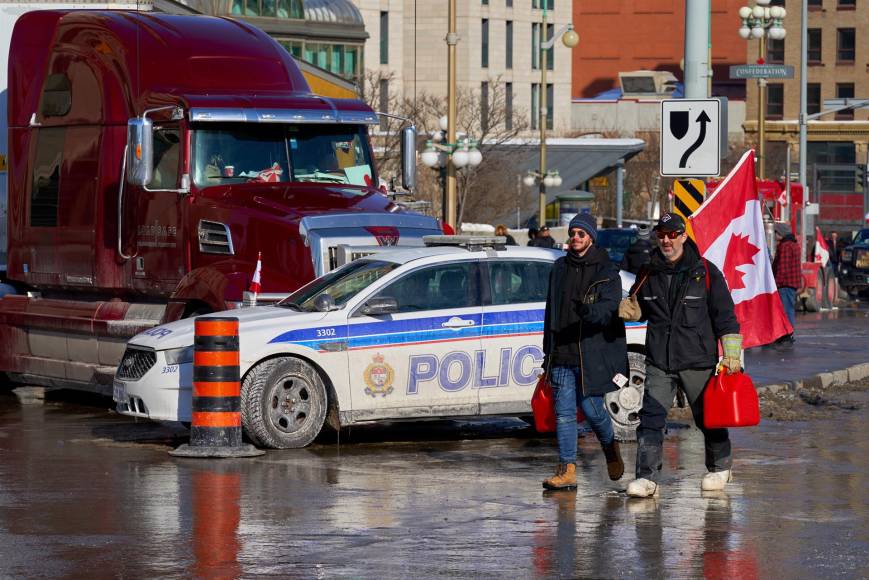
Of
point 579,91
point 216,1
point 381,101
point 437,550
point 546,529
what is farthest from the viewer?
point 579,91

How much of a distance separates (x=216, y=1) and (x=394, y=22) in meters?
81.7

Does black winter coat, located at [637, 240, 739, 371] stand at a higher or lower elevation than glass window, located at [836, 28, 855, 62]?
lower

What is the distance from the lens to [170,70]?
1669cm

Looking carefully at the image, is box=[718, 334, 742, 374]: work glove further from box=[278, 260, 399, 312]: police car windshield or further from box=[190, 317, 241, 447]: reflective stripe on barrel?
box=[190, 317, 241, 447]: reflective stripe on barrel

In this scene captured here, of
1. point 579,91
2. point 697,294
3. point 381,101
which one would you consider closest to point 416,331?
point 697,294

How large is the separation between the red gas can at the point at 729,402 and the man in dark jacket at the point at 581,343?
0.62m

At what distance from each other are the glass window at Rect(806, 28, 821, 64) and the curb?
9410cm

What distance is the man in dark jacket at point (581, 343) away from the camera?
1115 centimetres

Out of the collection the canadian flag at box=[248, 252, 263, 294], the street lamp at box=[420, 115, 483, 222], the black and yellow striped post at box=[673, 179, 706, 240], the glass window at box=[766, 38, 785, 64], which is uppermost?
the glass window at box=[766, 38, 785, 64]

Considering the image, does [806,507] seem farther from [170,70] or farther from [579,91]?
[579,91]

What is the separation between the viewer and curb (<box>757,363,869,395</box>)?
1863cm

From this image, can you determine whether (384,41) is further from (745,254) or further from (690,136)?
(745,254)

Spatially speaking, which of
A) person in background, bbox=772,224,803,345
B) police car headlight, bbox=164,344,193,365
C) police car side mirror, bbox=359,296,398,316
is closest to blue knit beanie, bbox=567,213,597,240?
police car side mirror, bbox=359,296,398,316

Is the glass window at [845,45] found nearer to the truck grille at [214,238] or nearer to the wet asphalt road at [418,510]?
the wet asphalt road at [418,510]
